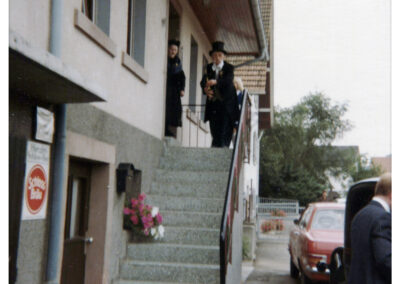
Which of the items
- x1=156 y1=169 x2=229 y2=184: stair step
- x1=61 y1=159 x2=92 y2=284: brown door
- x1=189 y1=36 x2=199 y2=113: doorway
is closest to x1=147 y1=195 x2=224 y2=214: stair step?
x1=156 y1=169 x2=229 y2=184: stair step

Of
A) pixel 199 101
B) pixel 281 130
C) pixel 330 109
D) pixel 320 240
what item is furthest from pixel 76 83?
pixel 330 109

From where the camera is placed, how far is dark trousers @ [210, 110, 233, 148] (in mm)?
9086

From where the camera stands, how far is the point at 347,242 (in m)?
4.98

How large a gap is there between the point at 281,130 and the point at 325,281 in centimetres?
4121

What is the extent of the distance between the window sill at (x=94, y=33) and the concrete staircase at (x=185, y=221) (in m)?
2.27

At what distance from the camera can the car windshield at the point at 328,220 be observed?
949 centimetres

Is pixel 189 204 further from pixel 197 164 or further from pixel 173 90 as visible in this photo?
pixel 173 90

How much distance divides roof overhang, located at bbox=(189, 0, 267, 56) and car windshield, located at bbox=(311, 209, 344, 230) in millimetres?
3693

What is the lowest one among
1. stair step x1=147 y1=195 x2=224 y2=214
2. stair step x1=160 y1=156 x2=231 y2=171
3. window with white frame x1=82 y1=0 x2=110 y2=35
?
stair step x1=147 y1=195 x2=224 y2=214

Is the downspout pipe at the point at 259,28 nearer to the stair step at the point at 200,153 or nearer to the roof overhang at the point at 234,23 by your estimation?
the roof overhang at the point at 234,23

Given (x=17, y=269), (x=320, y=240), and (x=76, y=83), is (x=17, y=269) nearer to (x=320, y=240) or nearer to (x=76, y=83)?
(x=76, y=83)

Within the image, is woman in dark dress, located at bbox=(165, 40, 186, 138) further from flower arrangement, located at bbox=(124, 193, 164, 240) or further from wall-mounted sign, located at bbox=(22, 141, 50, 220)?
wall-mounted sign, located at bbox=(22, 141, 50, 220)

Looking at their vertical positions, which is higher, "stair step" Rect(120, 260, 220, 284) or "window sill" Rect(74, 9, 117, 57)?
"window sill" Rect(74, 9, 117, 57)

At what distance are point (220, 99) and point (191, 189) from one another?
1.98m
